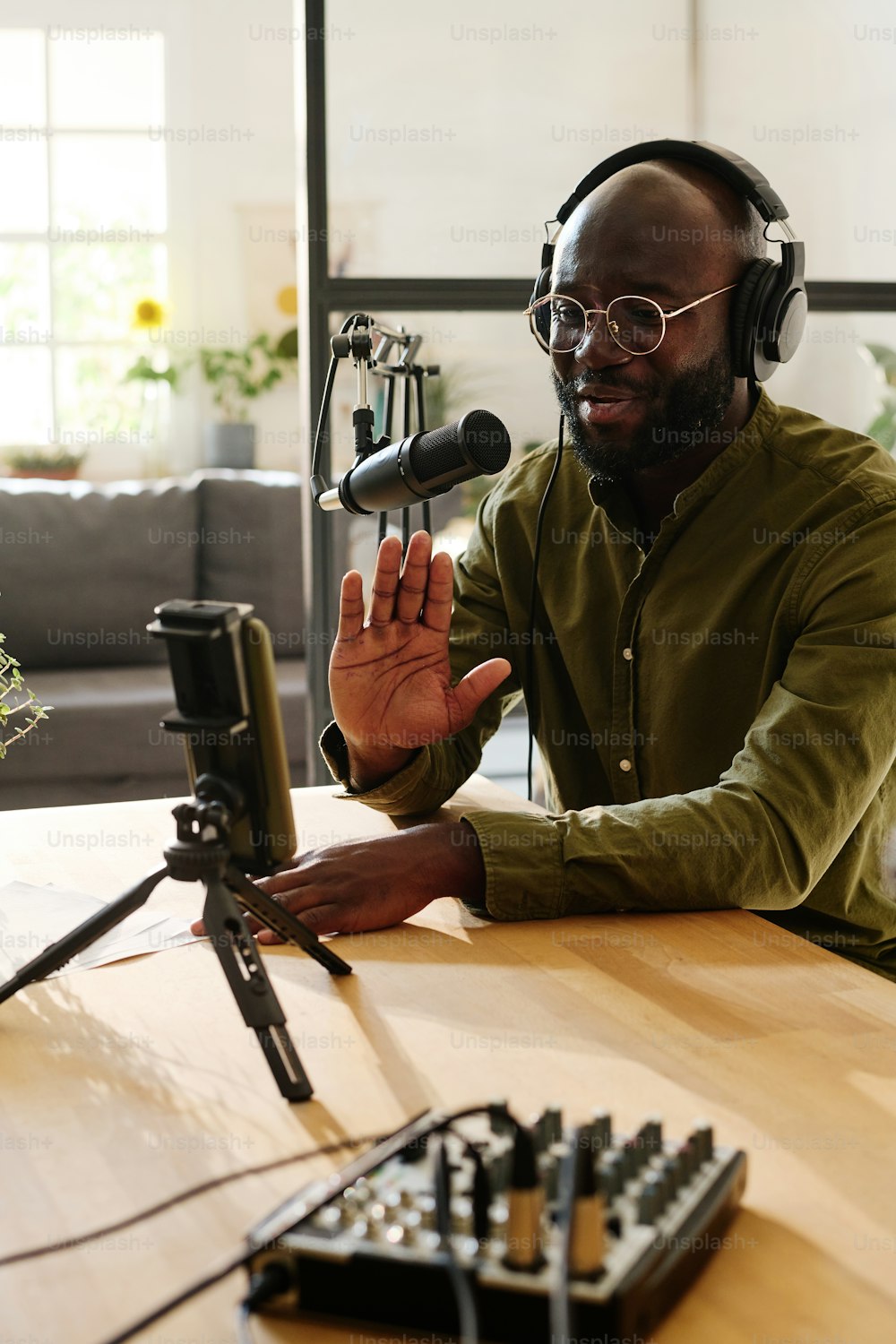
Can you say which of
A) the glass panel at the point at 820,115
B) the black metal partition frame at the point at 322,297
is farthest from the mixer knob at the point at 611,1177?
the glass panel at the point at 820,115

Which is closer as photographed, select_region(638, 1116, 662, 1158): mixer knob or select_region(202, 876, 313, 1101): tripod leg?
select_region(638, 1116, 662, 1158): mixer knob

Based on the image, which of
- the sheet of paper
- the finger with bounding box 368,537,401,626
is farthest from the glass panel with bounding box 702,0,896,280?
the sheet of paper

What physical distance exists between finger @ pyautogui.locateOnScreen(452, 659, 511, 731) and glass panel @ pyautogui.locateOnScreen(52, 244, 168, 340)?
504cm

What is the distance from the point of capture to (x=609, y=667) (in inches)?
58.4

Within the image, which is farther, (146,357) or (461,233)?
(146,357)

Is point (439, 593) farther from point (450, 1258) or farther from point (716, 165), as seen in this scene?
point (450, 1258)

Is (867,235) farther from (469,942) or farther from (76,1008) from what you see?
(76,1008)

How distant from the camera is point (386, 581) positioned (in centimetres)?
123

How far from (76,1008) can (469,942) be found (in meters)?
0.30

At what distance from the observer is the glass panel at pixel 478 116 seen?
2.39 meters

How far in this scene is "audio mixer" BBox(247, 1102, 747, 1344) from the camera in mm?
533

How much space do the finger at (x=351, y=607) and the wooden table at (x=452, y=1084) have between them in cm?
28

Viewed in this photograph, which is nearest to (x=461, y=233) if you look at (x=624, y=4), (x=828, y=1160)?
(x=624, y=4)

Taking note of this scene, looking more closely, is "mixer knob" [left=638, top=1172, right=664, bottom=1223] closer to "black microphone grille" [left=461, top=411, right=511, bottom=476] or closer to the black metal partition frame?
"black microphone grille" [left=461, top=411, right=511, bottom=476]
